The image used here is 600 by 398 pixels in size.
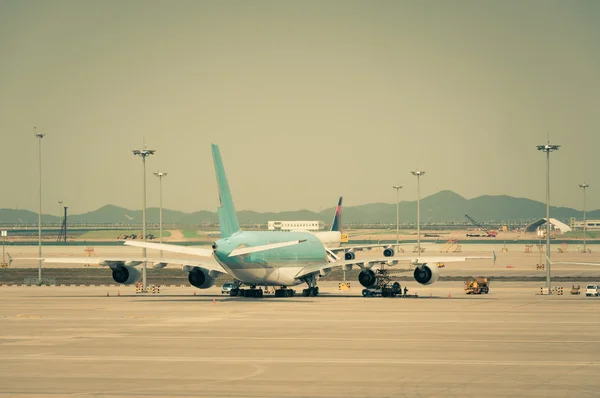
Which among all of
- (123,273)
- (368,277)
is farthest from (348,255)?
(123,273)

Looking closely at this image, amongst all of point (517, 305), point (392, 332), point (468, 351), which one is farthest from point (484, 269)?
point (468, 351)

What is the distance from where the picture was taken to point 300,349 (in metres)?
42.4

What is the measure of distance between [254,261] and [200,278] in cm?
709

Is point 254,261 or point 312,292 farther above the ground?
point 254,261

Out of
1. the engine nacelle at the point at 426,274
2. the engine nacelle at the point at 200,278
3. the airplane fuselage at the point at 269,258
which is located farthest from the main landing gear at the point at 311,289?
the engine nacelle at the point at 426,274

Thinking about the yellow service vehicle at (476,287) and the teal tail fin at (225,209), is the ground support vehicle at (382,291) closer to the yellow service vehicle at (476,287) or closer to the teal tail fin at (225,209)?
the yellow service vehicle at (476,287)

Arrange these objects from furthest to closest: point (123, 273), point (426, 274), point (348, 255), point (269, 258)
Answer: point (348, 255)
point (123, 273)
point (426, 274)
point (269, 258)

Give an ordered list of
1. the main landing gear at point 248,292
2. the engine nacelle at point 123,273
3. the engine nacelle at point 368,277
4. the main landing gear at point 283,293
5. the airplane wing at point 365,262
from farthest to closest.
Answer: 1. the main landing gear at point 283,293
2. the engine nacelle at point 368,277
3. the main landing gear at point 248,292
4. the engine nacelle at point 123,273
5. the airplane wing at point 365,262

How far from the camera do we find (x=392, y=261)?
263 ft

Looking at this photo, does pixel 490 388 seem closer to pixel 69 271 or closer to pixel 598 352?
pixel 598 352

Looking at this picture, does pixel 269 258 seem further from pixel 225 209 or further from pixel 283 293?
pixel 283 293

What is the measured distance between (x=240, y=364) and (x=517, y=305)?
4002 cm

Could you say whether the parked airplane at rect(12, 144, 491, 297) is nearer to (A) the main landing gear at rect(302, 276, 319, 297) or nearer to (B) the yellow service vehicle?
(A) the main landing gear at rect(302, 276, 319, 297)

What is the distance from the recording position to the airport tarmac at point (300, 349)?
103ft
